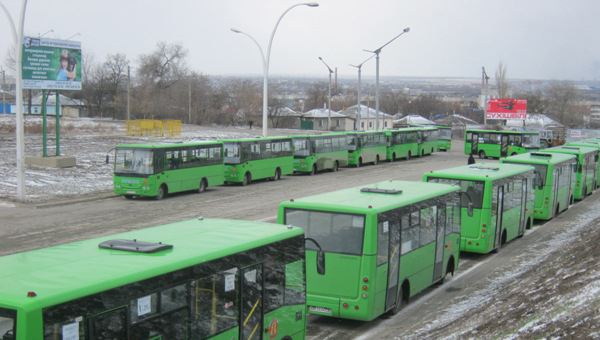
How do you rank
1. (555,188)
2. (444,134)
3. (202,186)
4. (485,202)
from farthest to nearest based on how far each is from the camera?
(444,134)
(202,186)
(555,188)
(485,202)

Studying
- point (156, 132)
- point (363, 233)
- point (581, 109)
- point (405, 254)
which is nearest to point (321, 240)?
point (363, 233)

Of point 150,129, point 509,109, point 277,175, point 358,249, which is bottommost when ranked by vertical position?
point 277,175

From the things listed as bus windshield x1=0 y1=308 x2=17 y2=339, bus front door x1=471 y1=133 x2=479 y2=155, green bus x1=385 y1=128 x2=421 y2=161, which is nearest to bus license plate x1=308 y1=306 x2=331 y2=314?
bus windshield x1=0 y1=308 x2=17 y2=339

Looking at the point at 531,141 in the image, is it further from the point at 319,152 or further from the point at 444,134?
the point at 319,152

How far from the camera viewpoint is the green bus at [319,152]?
43.0 meters

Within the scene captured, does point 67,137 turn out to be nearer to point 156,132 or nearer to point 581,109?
point 156,132

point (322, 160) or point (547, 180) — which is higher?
point (547, 180)

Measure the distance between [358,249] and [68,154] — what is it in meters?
37.4

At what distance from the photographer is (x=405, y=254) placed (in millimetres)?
14070

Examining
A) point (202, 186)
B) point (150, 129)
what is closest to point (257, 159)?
point (202, 186)

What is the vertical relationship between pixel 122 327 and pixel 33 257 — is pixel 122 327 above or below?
below

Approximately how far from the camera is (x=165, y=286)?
7.82 meters

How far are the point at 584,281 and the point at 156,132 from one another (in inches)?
2236

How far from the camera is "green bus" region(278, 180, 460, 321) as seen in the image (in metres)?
12.7
